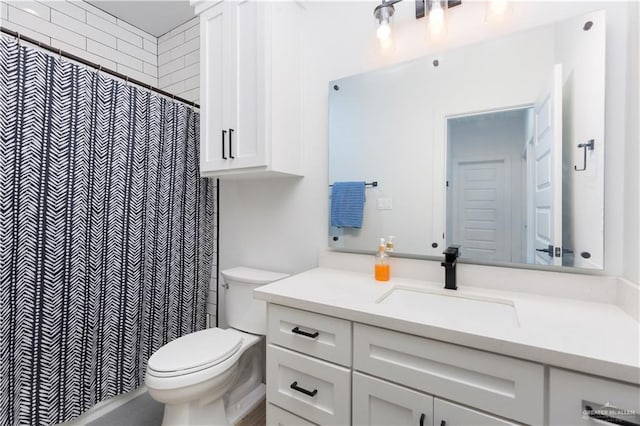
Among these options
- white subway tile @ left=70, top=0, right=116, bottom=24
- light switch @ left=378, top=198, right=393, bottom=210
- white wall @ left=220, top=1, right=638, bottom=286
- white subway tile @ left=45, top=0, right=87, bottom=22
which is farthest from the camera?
white subway tile @ left=70, top=0, right=116, bottom=24

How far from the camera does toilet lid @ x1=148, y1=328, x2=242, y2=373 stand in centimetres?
128

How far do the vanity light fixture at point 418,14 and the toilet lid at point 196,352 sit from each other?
5.42 feet

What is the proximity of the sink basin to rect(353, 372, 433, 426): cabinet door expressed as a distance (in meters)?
0.23

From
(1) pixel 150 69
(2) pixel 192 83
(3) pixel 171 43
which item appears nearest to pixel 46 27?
(1) pixel 150 69

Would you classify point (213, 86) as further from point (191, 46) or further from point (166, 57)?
point (166, 57)

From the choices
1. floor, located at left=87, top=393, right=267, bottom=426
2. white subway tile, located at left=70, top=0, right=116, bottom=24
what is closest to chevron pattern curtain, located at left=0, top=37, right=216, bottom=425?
floor, located at left=87, top=393, right=267, bottom=426

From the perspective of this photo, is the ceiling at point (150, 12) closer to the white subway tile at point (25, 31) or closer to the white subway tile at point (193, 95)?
the white subway tile at point (25, 31)

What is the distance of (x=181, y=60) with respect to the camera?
233cm

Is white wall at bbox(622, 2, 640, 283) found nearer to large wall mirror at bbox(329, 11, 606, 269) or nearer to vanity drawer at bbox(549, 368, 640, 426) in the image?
large wall mirror at bbox(329, 11, 606, 269)

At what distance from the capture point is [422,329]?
0.84 metres

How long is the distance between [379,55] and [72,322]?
196cm

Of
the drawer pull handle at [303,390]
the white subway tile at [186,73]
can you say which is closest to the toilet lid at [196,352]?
the drawer pull handle at [303,390]

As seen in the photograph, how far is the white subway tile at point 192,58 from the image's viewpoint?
7.41 ft

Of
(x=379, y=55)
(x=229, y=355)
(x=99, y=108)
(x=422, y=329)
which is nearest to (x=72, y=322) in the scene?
(x=229, y=355)
